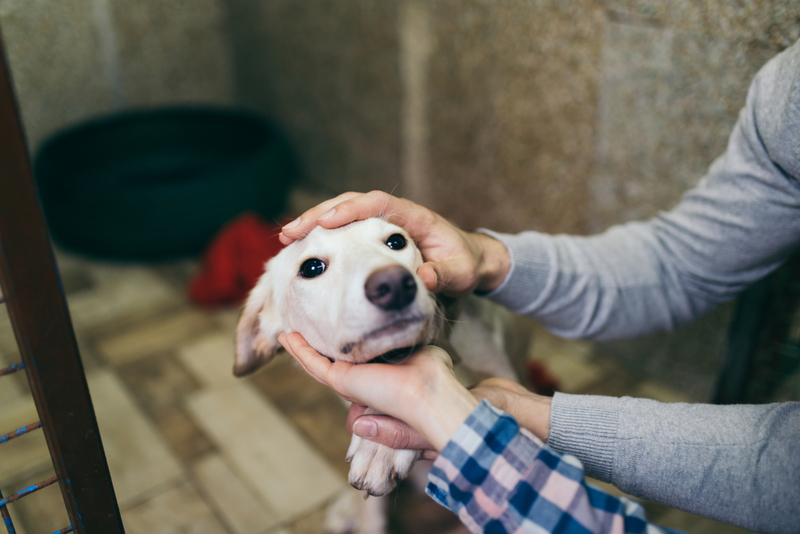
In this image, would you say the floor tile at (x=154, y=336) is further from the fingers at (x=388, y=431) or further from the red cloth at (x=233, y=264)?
the fingers at (x=388, y=431)

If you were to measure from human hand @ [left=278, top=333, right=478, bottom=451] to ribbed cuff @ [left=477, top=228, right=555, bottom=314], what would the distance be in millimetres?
332

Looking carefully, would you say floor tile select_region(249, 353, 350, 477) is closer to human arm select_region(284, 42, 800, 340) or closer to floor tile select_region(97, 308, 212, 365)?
floor tile select_region(97, 308, 212, 365)

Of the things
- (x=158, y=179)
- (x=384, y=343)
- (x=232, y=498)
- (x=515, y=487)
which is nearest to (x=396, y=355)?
(x=384, y=343)

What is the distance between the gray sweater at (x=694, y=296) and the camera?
88 centimetres

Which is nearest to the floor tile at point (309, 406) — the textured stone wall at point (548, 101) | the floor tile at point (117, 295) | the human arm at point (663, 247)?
the floor tile at point (117, 295)

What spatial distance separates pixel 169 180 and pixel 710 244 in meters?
2.92

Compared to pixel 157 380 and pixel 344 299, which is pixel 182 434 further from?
pixel 344 299

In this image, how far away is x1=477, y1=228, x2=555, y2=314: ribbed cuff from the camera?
1220mm

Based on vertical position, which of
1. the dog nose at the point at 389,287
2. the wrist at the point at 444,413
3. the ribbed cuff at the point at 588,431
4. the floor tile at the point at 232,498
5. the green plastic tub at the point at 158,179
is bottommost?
the floor tile at the point at 232,498

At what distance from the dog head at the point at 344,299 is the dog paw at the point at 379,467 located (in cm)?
16

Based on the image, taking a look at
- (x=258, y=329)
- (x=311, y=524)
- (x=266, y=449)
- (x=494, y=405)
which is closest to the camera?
(x=494, y=405)

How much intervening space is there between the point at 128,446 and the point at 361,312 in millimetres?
1433

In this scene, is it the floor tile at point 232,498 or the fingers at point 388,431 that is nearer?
the fingers at point 388,431

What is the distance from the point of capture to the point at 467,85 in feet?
7.61
